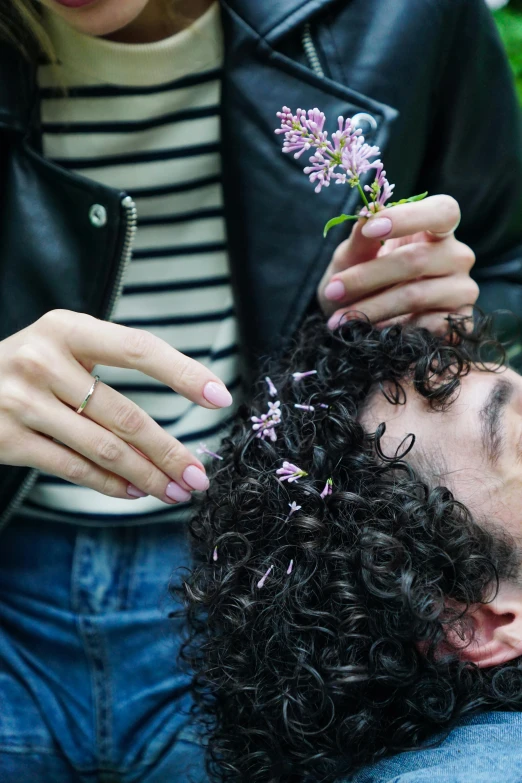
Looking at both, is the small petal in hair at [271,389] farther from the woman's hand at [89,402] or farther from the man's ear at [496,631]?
the man's ear at [496,631]

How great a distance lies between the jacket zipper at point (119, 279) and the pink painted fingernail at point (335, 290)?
421mm

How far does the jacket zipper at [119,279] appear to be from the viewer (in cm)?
142

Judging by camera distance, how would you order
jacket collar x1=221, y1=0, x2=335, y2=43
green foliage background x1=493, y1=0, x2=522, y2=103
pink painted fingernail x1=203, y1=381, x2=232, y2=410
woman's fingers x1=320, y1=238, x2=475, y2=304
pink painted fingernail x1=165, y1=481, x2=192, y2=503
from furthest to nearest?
green foliage background x1=493, y1=0, x2=522, y2=103 < jacket collar x1=221, y1=0, x2=335, y2=43 < woman's fingers x1=320, y1=238, x2=475, y2=304 < pink painted fingernail x1=165, y1=481, x2=192, y2=503 < pink painted fingernail x1=203, y1=381, x2=232, y2=410

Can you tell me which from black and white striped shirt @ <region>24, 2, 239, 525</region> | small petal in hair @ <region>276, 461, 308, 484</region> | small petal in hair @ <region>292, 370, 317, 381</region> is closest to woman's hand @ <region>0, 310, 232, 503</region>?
small petal in hair @ <region>276, 461, 308, 484</region>

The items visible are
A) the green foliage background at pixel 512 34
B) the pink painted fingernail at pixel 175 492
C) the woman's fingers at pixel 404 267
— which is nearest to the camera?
the pink painted fingernail at pixel 175 492

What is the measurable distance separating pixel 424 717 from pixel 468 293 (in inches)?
32.2

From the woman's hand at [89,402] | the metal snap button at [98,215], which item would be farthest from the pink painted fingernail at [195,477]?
the metal snap button at [98,215]

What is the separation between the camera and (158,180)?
167cm

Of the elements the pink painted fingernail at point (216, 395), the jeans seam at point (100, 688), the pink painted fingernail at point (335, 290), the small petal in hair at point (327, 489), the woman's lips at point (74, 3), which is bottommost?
the jeans seam at point (100, 688)

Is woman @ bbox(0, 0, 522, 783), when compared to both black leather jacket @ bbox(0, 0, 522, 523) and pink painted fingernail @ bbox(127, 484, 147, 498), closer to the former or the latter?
black leather jacket @ bbox(0, 0, 522, 523)

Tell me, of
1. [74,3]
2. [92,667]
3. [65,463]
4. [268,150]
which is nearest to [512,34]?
[268,150]

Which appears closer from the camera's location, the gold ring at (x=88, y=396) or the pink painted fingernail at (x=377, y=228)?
the gold ring at (x=88, y=396)

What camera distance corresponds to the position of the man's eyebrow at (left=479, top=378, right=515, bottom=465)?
126 centimetres

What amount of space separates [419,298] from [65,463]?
76 cm
